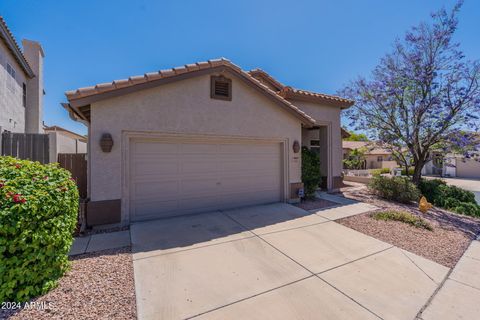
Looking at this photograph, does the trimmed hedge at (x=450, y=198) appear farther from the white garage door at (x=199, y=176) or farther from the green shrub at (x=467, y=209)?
the white garage door at (x=199, y=176)

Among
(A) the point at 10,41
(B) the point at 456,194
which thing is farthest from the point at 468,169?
(A) the point at 10,41

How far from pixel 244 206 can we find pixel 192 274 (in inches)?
174

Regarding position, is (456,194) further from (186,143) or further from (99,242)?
(99,242)

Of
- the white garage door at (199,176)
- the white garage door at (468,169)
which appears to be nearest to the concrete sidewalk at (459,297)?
the white garage door at (199,176)

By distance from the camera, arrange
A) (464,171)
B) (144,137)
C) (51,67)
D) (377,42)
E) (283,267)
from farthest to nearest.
Result: (464,171) → (51,67) → (377,42) → (144,137) → (283,267)

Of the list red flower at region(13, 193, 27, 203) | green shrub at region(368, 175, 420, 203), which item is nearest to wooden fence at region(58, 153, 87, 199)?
red flower at region(13, 193, 27, 203)

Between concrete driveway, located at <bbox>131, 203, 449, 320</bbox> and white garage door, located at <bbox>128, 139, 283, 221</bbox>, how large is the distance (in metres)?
0.82

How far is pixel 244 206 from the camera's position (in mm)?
8062

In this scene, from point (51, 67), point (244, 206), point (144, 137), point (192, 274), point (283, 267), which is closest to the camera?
point (192, 274)

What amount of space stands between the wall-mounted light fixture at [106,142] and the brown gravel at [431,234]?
7.16m

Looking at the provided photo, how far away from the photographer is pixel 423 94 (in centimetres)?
1109

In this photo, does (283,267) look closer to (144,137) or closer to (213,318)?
(213,318)

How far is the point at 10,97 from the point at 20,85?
7.58 ft

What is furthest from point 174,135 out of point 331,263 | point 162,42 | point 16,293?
point 162,42
